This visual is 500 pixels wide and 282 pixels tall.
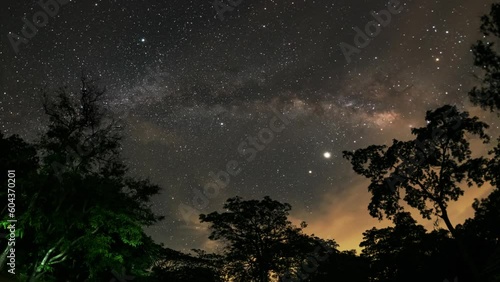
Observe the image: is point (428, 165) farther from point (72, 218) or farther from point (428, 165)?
point (72, 218)

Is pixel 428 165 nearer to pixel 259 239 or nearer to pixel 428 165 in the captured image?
pixel 428 165

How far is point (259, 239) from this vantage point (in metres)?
37.6

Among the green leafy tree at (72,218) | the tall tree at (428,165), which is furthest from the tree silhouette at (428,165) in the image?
the green leafy tree at (72,218)

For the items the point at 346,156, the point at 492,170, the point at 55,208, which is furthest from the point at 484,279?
the point at 55,208

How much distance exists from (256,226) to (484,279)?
21.3m

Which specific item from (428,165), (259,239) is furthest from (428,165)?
(259,239)

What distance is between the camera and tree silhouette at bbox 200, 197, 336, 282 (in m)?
37.0

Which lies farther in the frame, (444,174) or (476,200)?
(476,200)

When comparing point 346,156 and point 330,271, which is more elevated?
point 346,156

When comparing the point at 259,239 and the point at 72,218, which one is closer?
the point at 72,218

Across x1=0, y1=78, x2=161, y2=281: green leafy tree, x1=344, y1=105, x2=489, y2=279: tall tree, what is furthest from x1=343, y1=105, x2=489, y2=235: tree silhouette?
x1=0, y1=78, x2=161, y2=281: green leafy tree

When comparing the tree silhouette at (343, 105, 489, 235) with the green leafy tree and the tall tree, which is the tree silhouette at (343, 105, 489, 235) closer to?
the tall tree

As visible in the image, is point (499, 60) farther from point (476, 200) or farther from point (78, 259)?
point (78, 259)

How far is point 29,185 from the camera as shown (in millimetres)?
15195
